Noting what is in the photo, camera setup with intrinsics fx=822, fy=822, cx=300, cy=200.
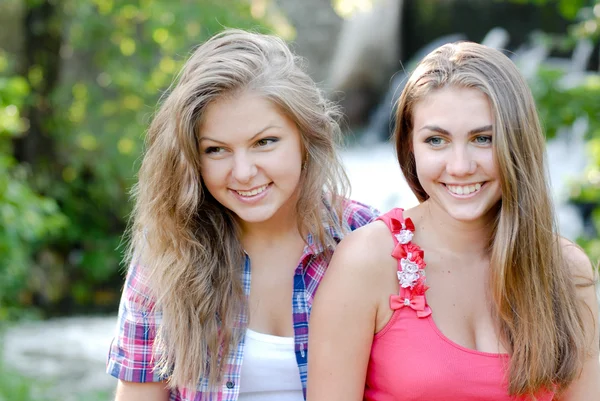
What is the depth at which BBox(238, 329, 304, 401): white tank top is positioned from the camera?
2.08 metres

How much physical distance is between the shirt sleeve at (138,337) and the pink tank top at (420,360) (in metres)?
0.56

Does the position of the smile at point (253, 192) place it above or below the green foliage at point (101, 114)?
below

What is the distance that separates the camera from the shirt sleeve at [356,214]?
233cm

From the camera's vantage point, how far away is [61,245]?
8.31 m

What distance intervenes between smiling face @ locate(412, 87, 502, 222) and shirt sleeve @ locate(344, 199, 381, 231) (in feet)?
1.30

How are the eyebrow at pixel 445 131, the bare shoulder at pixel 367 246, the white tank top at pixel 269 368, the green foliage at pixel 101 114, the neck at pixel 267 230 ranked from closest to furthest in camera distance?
the eyebrow at pixel 445 131, the bare shoulder at pixel 367 246, the white tank top at pixel 269 368, the neck at pixel 267 230, the green foliage at pixel 101 114

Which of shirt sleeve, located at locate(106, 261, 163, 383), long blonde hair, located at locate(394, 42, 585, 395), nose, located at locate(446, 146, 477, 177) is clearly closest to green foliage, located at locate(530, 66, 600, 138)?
long blonde hair, located at locate(394, 42, 585, 395)

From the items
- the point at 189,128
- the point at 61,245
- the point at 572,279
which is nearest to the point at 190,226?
the point at 189,128

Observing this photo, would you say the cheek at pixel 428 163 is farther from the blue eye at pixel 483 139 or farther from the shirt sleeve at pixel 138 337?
the shirt sleeve at pixel 138 337

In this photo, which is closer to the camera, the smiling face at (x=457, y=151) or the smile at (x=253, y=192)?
the smiling face at (x=457, y=151)

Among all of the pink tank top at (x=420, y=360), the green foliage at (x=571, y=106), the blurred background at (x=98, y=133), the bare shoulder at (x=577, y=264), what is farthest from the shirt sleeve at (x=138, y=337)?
the blurred background at (x=98, y=133)

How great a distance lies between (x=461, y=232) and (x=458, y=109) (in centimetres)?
33

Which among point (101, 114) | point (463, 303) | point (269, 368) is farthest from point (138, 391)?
point (101, 114)

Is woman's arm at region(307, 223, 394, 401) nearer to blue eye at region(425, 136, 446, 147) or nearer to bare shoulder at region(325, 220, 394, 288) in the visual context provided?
bare shoulder at region(325, 220, 394, 288)
